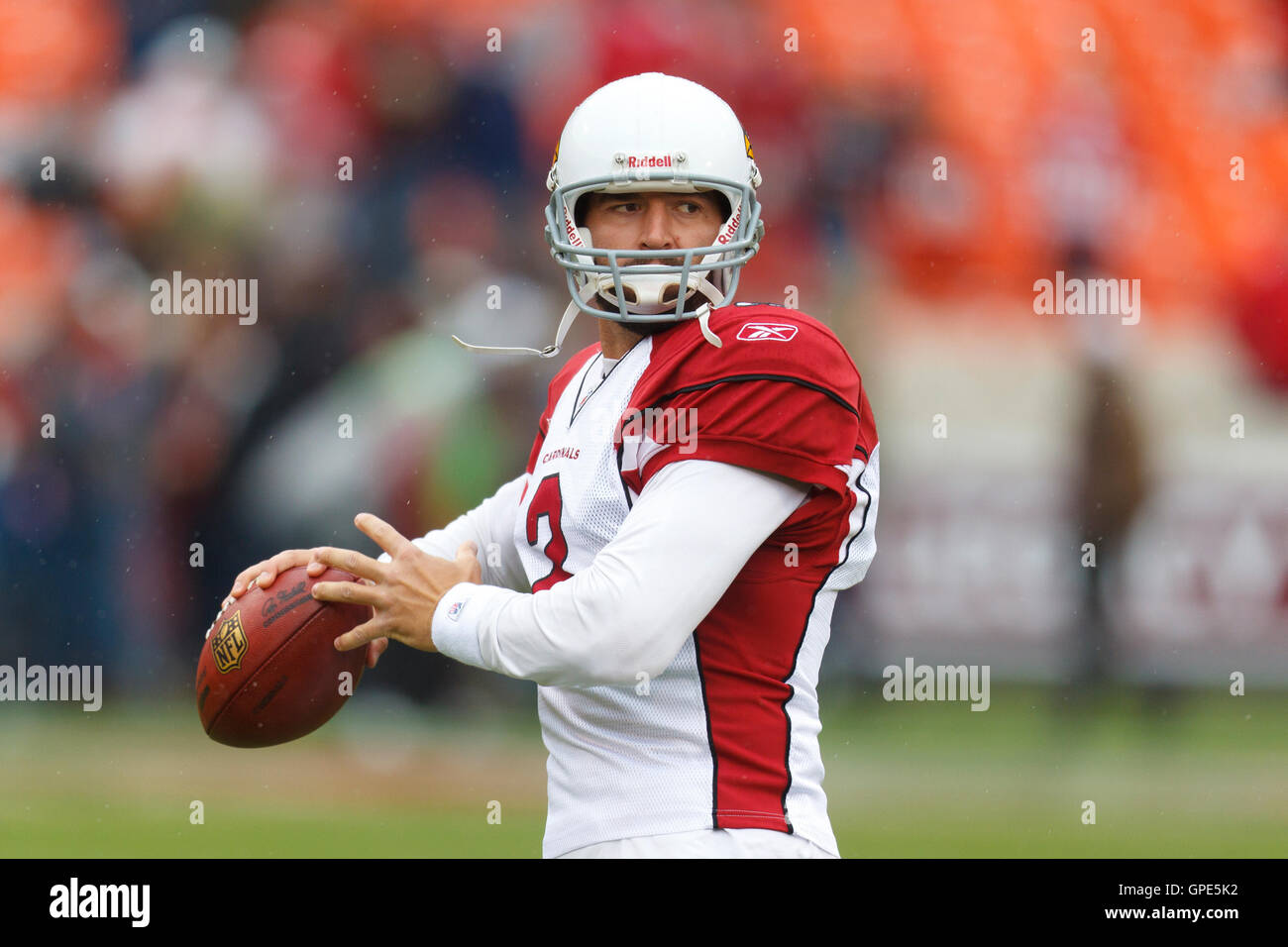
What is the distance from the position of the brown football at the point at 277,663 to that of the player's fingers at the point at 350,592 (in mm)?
84

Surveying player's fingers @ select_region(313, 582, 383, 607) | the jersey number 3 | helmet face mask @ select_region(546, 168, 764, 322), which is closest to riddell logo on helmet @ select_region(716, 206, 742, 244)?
helmet face mask @ select_region(546, 168, 764, 322)

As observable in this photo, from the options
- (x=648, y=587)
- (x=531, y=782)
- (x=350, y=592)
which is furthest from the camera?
(x=531, y=782)

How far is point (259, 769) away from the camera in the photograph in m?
5.13

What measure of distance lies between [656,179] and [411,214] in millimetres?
4044

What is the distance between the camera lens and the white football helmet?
6.49 ft

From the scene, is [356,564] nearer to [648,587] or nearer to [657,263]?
[648,587]

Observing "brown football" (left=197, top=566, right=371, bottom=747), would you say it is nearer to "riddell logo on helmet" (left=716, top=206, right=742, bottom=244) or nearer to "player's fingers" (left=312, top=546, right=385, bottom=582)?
"player's fingers" (left=312, top=546, right=385, bottom=582)

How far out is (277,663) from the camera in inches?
81.6

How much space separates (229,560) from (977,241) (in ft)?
11.0

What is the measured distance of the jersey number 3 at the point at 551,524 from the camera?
1.96 m

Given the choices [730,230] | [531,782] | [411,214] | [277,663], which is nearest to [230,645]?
[277,663]

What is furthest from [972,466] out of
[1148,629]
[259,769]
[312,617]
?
[312,617]

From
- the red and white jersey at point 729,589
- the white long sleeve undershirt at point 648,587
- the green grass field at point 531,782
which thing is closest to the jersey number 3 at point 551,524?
the red and white jersey at point 729,589

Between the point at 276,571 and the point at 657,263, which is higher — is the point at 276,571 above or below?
below
